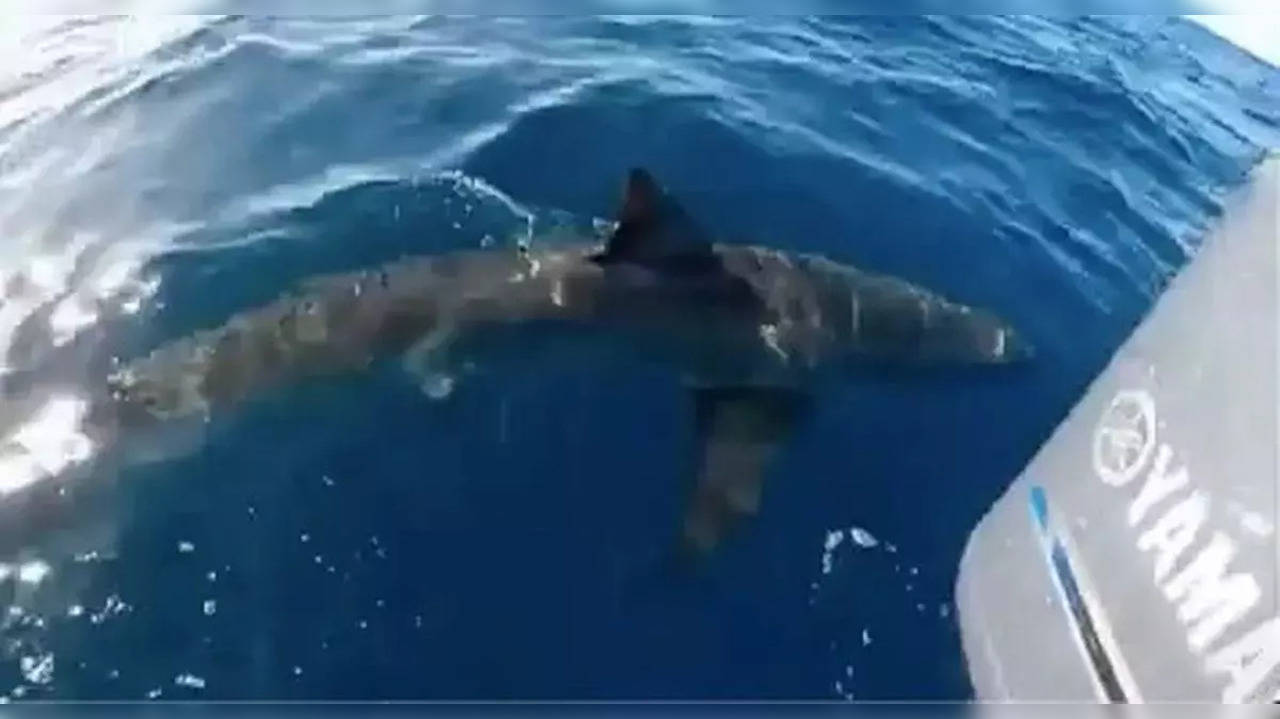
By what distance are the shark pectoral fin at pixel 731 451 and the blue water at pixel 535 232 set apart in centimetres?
7

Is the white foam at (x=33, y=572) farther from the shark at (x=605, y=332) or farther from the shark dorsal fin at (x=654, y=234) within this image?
the shark dorsal fin at (x=654, y=234)

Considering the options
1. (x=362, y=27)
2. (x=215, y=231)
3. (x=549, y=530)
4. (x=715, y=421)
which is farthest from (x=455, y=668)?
(x=362, y=27)

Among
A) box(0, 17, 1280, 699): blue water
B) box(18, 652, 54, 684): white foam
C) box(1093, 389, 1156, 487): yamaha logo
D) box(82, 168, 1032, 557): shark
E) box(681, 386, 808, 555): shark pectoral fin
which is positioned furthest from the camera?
box(82, 168, 1032, 557): shark

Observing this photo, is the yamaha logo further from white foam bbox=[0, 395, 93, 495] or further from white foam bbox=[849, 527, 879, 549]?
white foam bbox=[0, 395, 93, 495]

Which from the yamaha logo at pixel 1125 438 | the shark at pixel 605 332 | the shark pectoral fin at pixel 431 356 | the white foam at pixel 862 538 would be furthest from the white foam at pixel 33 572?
the yamaha logo at pixel 1125 438

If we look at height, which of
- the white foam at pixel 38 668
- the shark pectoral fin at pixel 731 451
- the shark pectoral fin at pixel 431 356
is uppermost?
the shark pectoral fin at pixel 431 356

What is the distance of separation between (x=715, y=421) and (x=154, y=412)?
1.65 m

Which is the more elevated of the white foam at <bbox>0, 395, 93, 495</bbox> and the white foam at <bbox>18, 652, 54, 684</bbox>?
the white foam at <bbox>0, 395, 93, 495</bbox>

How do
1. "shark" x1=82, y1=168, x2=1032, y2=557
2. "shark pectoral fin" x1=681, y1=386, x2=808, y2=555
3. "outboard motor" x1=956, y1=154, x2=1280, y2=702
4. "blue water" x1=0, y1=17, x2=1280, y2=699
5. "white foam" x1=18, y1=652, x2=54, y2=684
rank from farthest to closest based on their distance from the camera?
1. "shark" x1=82, y1=168, x2=1032, y2=557
2. "shark pectoral fin" x1=681, y1=386, x2=808, y2=555
3. "blue water" x1=0, y1=17, x2=1280, y2=699
4. "white foam" x1=18, y1=652, x2=54, y2=684
5. "outboard motor" x1=956, y1=154, x2=1280, y2=702

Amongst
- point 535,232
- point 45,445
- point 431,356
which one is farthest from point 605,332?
point 45,445

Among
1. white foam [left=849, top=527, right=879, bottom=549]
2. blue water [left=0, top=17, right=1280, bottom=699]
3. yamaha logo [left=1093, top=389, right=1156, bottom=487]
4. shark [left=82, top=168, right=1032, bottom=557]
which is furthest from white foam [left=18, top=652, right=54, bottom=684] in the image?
yamaha logo [left=1093, top=389, right=1156, bottom=487]

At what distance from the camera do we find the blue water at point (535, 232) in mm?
3963

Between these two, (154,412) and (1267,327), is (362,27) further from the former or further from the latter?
(1267,327)

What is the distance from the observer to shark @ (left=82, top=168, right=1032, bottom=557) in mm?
4531
